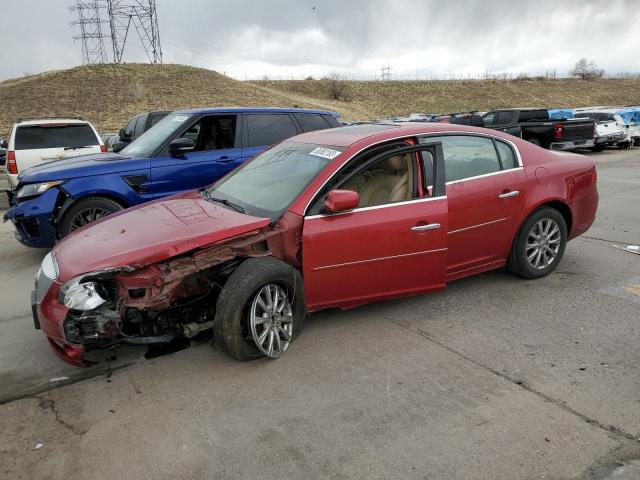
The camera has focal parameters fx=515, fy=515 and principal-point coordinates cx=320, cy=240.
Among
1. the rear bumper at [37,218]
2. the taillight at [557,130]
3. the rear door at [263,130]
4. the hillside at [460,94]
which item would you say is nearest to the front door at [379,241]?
the rear door at [263,130]

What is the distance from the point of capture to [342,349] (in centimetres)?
387

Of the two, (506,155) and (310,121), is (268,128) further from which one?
(506,155)

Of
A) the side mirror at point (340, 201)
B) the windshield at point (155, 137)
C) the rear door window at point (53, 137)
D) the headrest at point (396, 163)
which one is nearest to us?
the side mirror at point (340, 201)

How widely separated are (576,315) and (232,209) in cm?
301

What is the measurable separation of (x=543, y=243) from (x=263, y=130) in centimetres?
417

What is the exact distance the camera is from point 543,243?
509 cm

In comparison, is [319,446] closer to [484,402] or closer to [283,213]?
[484,402]

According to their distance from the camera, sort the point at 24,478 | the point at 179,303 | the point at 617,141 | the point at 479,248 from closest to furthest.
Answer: the point at 24,478 → the point at 179,303 → the point at 479,248 → the point at 617,141

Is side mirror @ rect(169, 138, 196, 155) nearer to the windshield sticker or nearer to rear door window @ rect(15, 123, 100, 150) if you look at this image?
the windshield sticker

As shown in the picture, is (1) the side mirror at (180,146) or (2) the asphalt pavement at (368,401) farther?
(1) the side mirror at (180,146)

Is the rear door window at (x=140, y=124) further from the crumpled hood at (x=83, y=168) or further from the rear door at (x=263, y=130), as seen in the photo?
the rear door at (x=263, y=130)

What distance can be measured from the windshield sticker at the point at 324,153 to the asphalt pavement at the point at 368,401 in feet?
4.50

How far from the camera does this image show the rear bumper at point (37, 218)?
6062 millimetres

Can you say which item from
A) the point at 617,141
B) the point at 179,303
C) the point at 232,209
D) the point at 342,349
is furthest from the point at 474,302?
the point at 617,141
